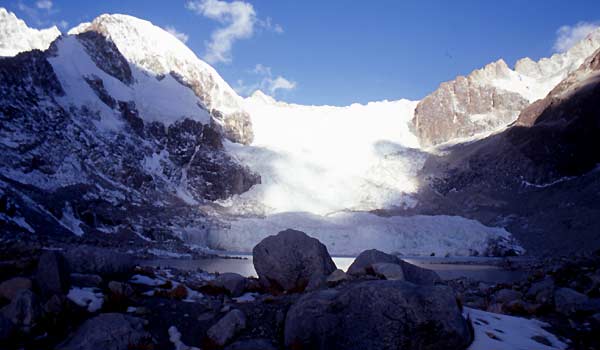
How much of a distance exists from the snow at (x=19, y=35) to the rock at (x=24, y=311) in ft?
314

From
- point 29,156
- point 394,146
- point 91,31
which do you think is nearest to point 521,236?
point 394,146

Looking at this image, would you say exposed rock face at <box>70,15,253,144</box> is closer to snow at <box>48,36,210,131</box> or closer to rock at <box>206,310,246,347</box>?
snow at <box>48,36,210,131</box>

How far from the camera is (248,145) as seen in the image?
4513 inches

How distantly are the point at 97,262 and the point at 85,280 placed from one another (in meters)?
0.88

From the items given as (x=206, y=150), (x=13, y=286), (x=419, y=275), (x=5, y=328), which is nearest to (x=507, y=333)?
(x=419, y=275)

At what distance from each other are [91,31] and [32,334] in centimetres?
10687

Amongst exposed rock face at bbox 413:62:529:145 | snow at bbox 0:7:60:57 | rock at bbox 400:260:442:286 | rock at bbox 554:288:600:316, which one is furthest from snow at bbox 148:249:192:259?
exposed rock face at bbox 413:62:529:145

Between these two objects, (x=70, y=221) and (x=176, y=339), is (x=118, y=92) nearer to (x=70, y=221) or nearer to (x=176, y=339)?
(x=70, y=221)

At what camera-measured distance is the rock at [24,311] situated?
642cm

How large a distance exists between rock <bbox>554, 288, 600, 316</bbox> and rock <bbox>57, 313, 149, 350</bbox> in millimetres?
9208

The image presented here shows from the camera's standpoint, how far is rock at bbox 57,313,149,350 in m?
6.39

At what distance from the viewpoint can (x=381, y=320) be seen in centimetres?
684

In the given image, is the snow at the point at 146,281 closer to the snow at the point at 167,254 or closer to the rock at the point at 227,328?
the rock at the point at 227,328

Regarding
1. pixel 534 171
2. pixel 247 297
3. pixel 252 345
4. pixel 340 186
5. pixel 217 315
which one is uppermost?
pixel 534 171
